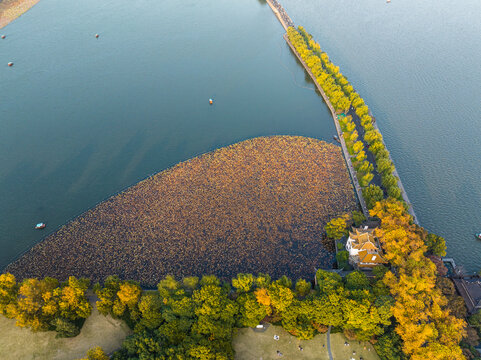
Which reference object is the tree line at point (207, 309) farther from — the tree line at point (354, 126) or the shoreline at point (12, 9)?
the shoreline at point (12, 9)

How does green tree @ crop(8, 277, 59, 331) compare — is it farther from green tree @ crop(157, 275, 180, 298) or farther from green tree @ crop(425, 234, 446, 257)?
green tree @ crop(425, 234, 446, 257)

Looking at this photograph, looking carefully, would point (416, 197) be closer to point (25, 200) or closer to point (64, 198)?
point (64, 198)

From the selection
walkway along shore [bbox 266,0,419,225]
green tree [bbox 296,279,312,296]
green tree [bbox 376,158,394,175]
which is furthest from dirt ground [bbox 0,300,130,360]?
green tree [bbox 376,158,394,175]

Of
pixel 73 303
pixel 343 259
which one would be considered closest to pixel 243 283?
pixel 343 259

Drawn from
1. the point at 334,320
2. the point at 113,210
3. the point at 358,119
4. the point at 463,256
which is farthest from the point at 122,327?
the point at 358,119

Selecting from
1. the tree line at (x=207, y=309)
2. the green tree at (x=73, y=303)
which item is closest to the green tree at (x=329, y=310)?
the tree line at (x=207, y=309)

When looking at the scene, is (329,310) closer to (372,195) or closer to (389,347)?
(389,347)

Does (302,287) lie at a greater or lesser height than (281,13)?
lesser
